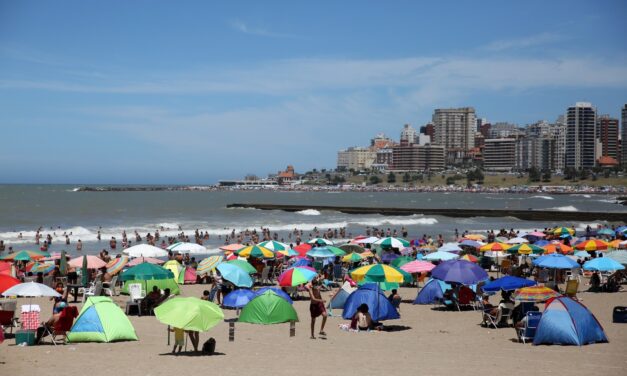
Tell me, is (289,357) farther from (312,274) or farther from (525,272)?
(525,272)

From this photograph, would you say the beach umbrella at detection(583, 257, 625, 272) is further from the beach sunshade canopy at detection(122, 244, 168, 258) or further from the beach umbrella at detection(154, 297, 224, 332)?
the beach sunshade canopy at detection(122, 244, 168, 258)

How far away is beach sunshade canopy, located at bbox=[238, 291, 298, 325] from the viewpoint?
13945 mm

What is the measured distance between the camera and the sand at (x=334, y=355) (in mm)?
10117

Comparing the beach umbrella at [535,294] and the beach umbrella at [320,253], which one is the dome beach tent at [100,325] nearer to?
the beach umbrella at [535,294]

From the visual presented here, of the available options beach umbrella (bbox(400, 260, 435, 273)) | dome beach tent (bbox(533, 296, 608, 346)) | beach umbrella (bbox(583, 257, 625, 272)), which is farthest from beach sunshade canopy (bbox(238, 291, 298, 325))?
beach umbrella (bbox(583, 257, 625, 272))

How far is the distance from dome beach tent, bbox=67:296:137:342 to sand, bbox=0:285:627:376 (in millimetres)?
189

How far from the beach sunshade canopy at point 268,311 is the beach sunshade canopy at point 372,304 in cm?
132

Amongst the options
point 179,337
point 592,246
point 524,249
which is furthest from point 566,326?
point 592,246

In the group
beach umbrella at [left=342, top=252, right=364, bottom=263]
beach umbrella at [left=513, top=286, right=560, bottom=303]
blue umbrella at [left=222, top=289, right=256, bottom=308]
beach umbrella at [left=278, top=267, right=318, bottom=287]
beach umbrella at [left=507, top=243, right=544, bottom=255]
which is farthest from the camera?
beach umbrella at [left=507, top=243, right=544, bottom=255]

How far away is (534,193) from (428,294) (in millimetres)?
153899

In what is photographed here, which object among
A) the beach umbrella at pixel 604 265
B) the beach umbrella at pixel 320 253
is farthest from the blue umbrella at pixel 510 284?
the beach umbrella at pixel 320 253

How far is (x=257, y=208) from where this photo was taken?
95125 mm

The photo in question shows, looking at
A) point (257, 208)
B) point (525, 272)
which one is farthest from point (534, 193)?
point (525, 272)

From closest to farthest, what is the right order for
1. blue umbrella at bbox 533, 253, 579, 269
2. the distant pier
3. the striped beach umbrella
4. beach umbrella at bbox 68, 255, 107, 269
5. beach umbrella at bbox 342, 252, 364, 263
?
blue umbrella at bbox 533, 253, 579, 269 → beach umbrella at bbox 68, 255, 107, 269 → the striped beach umbrella → beach umbrella at bbox 342, 252, 364, 263 → the distant pier
